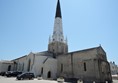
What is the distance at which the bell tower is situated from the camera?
151 feet

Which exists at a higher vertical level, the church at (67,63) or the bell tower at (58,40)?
the bell tower at (58,40)

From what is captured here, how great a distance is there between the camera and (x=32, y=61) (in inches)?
1564

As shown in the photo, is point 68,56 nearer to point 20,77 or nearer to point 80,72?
point 80,72

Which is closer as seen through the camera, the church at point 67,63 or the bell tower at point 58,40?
the church at point 67,63

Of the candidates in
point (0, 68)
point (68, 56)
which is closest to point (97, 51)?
point (68, 56)

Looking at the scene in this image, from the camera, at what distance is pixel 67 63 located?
35.4 metres

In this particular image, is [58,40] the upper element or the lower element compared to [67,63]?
upper

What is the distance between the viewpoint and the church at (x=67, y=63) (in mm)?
28859

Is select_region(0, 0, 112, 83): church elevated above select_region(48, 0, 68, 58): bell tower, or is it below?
below

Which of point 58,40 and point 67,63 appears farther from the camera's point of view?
point 58,40

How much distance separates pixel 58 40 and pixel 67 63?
527 inches

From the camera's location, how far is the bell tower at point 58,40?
46.1m

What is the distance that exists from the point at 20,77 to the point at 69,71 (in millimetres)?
13184

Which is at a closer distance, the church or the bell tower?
the church
